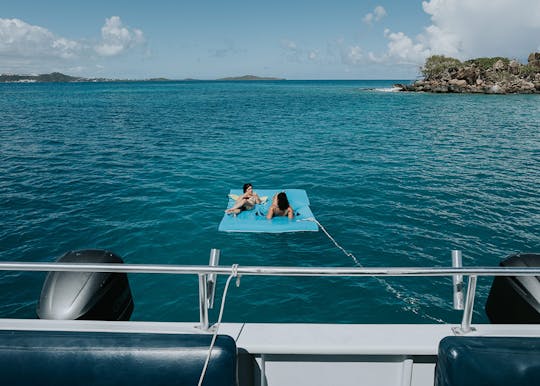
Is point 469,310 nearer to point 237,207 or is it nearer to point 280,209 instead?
point 280,209

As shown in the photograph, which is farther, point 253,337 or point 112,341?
point 253,337

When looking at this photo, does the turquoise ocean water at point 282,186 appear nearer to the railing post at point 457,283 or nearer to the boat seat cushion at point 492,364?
the railing post at point 457,283

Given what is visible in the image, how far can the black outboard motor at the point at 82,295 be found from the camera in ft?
13.9

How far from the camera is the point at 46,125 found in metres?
40.0

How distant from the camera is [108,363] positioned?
2.98 m

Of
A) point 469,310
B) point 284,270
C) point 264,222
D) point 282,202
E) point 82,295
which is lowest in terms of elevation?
point 264,222

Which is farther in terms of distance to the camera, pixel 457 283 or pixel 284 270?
pixel 457 283

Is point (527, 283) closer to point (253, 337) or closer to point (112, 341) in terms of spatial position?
point (253, 337)

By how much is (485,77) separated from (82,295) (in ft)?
370

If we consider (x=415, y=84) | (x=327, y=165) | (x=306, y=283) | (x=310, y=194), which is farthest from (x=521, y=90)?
(x=306, y=283)

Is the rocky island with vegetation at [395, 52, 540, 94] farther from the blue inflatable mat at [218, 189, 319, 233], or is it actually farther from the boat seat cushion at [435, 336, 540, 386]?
the boat seat cushion at [435, 336, 540, 386]

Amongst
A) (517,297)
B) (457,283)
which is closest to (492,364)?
(457,283)

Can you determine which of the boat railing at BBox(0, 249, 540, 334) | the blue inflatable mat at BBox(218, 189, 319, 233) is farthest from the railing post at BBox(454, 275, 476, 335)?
the blue inflatable mat at BBox(218, 189, 319, 233)

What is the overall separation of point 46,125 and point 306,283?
39520 millimetres
